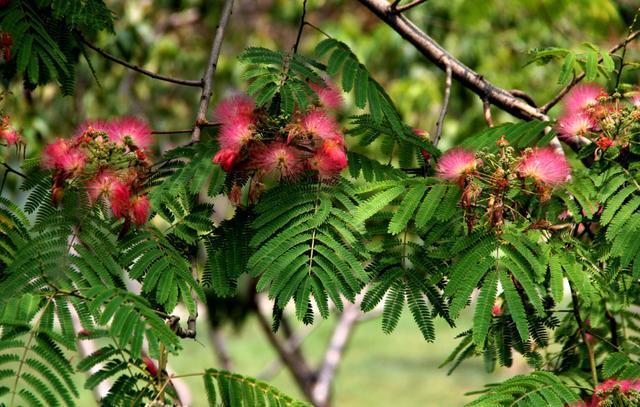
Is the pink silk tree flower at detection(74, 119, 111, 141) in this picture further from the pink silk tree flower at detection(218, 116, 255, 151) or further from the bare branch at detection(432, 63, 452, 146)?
the bare branch at detection(432, 63, 452, 146)

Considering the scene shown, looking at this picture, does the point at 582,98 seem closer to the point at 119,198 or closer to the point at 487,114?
the point at 487,114

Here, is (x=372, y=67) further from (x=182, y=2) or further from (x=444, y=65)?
(x=444, y=65)

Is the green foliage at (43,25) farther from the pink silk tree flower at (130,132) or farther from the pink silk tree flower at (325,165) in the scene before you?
the pink silk tree flower at (325,165)

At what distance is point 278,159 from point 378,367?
10.5 m

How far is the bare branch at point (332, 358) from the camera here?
22.4 feet

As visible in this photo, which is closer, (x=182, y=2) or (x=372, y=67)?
(x=372, y=67)

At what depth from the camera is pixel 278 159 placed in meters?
1.87

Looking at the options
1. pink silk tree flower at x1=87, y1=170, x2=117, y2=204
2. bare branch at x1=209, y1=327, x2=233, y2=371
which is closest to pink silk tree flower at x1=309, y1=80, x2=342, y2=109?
pink silk tree flower at x1=87, y1=170, x2=117, y2=204

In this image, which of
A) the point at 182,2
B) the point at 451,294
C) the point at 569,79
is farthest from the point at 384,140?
the point at 182,2

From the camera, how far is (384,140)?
2.43 m

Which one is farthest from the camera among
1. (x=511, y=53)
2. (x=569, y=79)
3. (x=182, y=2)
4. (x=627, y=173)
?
(x=182, y=2)

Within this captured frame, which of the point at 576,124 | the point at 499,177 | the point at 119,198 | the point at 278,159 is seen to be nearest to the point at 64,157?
the point at 119,198

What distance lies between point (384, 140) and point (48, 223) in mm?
920

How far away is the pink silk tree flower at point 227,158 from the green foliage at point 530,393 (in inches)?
27.2
